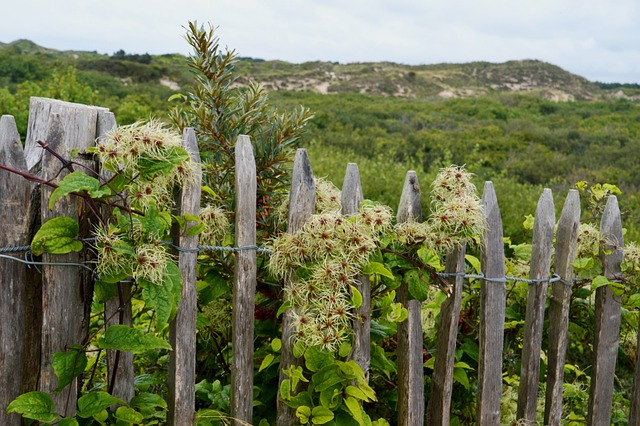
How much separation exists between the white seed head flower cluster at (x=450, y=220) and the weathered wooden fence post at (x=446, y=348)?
157 mm

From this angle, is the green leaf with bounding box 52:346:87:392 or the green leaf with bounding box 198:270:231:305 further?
the green leaf with bounding box 198:270:231:305

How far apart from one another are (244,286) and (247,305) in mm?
70

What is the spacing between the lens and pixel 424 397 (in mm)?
2598

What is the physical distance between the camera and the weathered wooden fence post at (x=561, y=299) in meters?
2.55

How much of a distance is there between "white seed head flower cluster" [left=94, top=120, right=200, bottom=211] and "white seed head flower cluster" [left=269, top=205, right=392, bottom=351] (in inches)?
19.5

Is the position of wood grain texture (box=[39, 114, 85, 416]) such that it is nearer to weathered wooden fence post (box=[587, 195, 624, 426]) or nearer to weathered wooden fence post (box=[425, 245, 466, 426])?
weathered wooden fence post (box=[425, 245, 466, 426])

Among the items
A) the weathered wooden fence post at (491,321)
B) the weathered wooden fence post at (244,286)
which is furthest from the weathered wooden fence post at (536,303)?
the weathered wooden fence post at (244,286)

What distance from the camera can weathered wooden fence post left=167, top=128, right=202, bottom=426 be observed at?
6.45 ft

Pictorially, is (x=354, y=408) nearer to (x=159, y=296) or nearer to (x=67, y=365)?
(x=159, y=296)

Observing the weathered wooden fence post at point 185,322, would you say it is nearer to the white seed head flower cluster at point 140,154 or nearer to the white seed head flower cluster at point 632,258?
the white seed head flower cluster at point 140,154

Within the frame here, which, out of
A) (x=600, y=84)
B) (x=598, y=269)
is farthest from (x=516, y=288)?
(x=600, y=84)

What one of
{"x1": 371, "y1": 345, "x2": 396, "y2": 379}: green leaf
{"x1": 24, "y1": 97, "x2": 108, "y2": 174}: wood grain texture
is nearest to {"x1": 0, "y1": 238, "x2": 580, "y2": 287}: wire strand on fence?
{"x1": 24, "y1": 97, "x2": 108, "y2": 174}: wood grain texture

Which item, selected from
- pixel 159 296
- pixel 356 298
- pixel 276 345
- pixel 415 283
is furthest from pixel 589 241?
pixel 159 296

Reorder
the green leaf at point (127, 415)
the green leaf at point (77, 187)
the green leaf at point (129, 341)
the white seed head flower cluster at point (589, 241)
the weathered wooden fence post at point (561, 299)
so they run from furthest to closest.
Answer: the white seed head flower cluster at point (589, 241) → the weathered wooden fence post at point (561, 299) → the green leaf at point (127, 415) → the green leaf at point (129, 341) → the green leaf at point (77, 187)
